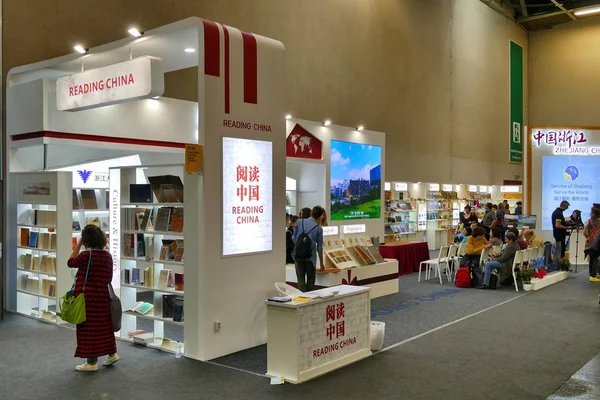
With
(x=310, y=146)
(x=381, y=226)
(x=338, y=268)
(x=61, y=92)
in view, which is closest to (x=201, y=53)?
(x=61, y=92)

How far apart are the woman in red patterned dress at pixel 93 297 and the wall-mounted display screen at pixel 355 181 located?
24.3ft

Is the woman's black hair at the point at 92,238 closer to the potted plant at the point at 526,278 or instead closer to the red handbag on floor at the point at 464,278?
→ the red handbag on floor at the point at 464,278

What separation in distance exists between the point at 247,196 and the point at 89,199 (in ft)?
11.5

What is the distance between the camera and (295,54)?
41.1 feet

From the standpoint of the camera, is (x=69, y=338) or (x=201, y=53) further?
(x=69, y=338)

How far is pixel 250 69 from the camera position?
6188mm

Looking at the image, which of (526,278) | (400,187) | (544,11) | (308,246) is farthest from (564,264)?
(544,11)

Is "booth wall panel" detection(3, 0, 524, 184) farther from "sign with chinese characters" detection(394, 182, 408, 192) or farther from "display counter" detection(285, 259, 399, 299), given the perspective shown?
"display counter" detection(285, 259, 399, 299)

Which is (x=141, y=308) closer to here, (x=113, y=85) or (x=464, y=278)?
(x=113, y=85)

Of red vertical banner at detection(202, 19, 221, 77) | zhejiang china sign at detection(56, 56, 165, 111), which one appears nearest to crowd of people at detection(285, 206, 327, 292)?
red vertical banner at detection(202, 19, 221, 77)

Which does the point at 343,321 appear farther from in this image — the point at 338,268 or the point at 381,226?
the point at 381,226

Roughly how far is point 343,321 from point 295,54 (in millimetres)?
8200

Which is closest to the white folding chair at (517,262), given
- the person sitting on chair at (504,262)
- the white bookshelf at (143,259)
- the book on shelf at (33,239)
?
the person sitting on chair at (504,262)

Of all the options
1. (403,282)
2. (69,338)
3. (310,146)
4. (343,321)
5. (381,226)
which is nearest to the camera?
(343,321)
